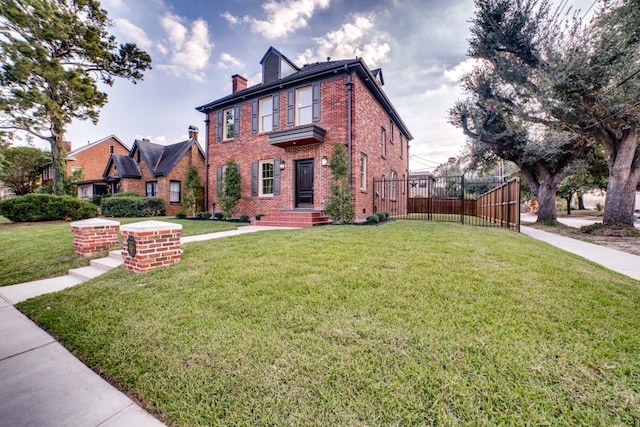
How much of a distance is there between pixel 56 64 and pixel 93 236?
14648 millimetres

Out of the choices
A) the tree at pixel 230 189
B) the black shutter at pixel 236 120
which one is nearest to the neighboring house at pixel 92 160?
the black shutter at pixel 236 120

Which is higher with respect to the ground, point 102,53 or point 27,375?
point 102,53

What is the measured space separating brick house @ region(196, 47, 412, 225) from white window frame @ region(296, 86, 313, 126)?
1.4 inches

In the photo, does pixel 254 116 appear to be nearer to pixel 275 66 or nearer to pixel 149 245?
pixel 275 66

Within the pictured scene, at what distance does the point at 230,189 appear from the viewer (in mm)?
11391

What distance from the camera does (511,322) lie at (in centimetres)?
227

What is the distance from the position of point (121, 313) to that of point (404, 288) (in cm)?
304

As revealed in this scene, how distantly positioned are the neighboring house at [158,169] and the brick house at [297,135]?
668 centimetres

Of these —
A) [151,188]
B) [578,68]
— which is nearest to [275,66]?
[578,68]

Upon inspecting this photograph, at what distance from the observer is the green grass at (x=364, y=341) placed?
4.90 feet

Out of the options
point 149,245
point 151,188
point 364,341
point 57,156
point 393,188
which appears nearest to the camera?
point 364,341

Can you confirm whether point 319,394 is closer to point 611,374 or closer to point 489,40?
point 611,374

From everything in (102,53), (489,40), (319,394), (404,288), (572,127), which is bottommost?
(319,394)

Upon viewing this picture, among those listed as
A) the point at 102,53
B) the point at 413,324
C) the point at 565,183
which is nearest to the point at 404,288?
the point at 413,324
